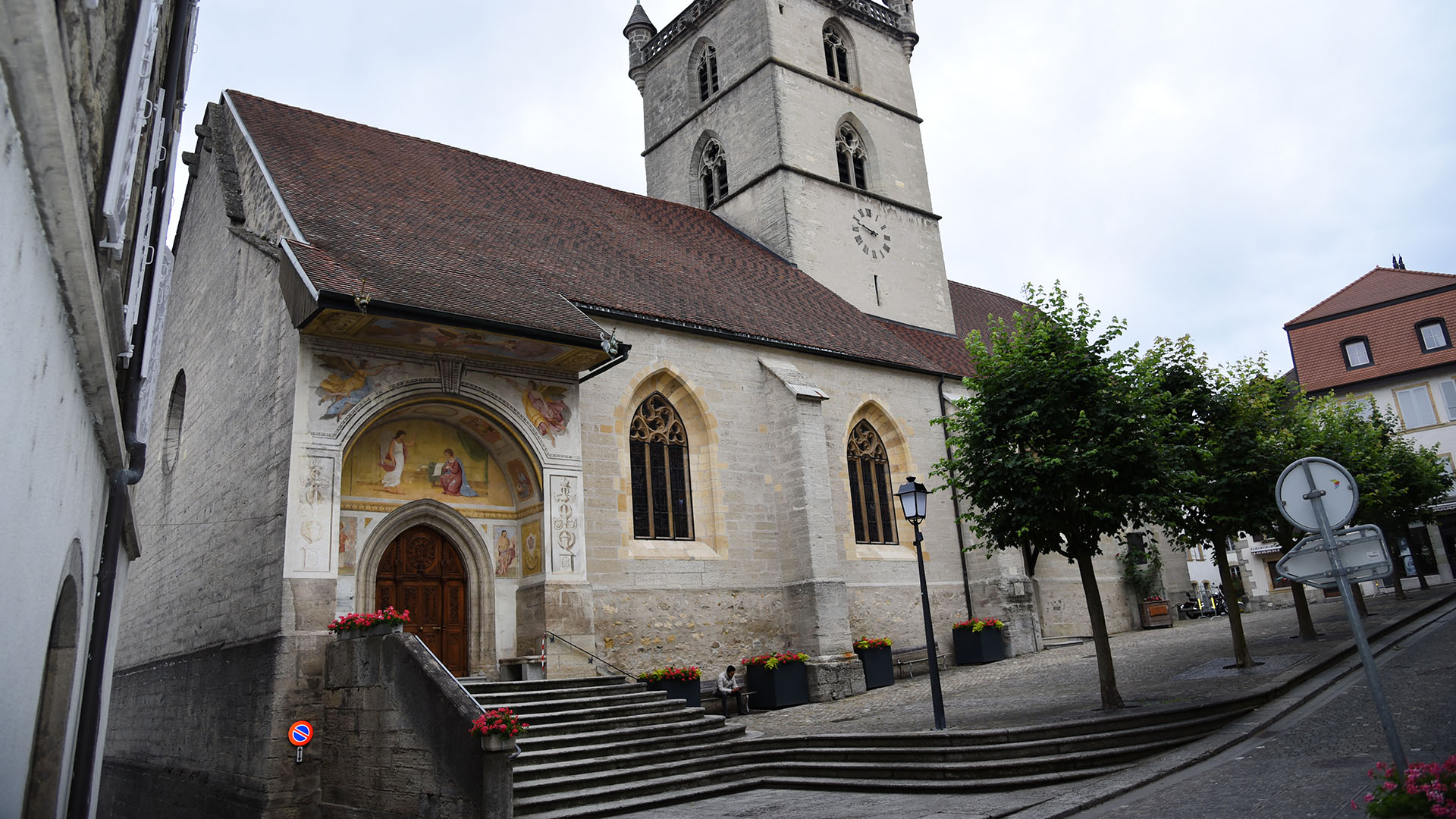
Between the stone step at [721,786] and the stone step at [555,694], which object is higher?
the stone step at [555,694]

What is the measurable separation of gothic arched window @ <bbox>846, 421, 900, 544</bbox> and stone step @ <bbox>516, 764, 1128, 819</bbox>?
27.9 ft

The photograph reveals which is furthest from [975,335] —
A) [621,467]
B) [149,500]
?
[149,500]

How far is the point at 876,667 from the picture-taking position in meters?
16.8

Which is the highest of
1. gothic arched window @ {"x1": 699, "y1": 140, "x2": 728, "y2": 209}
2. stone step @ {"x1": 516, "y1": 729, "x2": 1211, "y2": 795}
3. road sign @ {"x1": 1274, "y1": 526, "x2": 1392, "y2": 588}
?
gothic arched window @ {"x1": 699, "y1": 140, "x2": 728, "y2": 209}

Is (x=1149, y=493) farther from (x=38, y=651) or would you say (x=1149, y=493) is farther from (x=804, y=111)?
(x=804, y=111)

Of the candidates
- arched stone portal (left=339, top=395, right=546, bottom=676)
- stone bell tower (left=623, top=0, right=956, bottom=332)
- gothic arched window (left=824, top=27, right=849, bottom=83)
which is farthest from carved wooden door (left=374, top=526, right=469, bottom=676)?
gothic arched window (left=824, top=27, right=849, bottom=83)

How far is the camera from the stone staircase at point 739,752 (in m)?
9.22

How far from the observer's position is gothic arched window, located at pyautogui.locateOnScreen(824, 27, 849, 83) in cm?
2617

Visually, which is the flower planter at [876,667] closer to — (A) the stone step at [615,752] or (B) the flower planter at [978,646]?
(B) the flower planter at [978,646]

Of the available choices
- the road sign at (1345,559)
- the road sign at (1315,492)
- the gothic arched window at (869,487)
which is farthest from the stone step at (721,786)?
the gothic arched window at (869,487)

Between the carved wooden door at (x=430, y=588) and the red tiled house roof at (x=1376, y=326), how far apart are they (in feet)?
110

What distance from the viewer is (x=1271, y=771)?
299 inches

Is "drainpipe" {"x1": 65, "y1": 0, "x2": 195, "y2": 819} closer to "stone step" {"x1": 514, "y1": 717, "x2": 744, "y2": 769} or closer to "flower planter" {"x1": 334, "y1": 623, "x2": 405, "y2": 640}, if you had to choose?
"flower planter" {"x1": 334, "y1": 623, "x2": 405, "y2": 640}

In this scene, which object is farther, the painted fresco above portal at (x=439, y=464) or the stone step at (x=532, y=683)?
the painted fresco above portal at (x=439, y=464)
